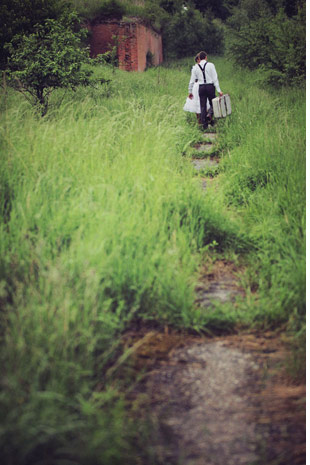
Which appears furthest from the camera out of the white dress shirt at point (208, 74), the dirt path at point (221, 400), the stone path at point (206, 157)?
the white dress shirt at point (208, 74)

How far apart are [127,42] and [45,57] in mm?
5055

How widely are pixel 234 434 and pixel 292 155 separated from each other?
2597 millimetres

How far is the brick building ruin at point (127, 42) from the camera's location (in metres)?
6.94

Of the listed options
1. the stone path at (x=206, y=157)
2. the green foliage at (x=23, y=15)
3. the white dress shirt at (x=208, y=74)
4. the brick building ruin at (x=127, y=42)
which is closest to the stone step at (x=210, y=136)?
the stone path at (x=206, y=157)

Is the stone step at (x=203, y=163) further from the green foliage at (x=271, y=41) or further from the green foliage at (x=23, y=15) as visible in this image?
the green foliage at (x=23, y=15)

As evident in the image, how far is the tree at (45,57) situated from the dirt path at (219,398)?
3958 mm

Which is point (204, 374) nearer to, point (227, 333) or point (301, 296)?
point (227, 333)

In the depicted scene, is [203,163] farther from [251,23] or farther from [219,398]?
[251,23]

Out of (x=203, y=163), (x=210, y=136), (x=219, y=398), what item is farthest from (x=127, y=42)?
(x=219, y=398)

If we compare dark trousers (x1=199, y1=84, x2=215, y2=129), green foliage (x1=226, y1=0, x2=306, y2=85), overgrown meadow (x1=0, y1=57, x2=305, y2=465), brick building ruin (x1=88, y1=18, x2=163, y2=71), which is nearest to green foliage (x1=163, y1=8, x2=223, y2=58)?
brick building ruin (x1=88, y1=18, x2=163, y2=71)

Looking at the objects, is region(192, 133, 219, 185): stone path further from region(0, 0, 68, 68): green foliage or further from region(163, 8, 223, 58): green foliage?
region(163, 8, 223, 58): green foliage

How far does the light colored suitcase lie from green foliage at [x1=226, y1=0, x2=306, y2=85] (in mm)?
967

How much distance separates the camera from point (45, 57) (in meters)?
5.01

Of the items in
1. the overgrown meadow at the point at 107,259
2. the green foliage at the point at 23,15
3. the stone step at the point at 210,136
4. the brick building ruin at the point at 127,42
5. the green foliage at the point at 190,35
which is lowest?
the overgrown meadow at the point at 107,259
